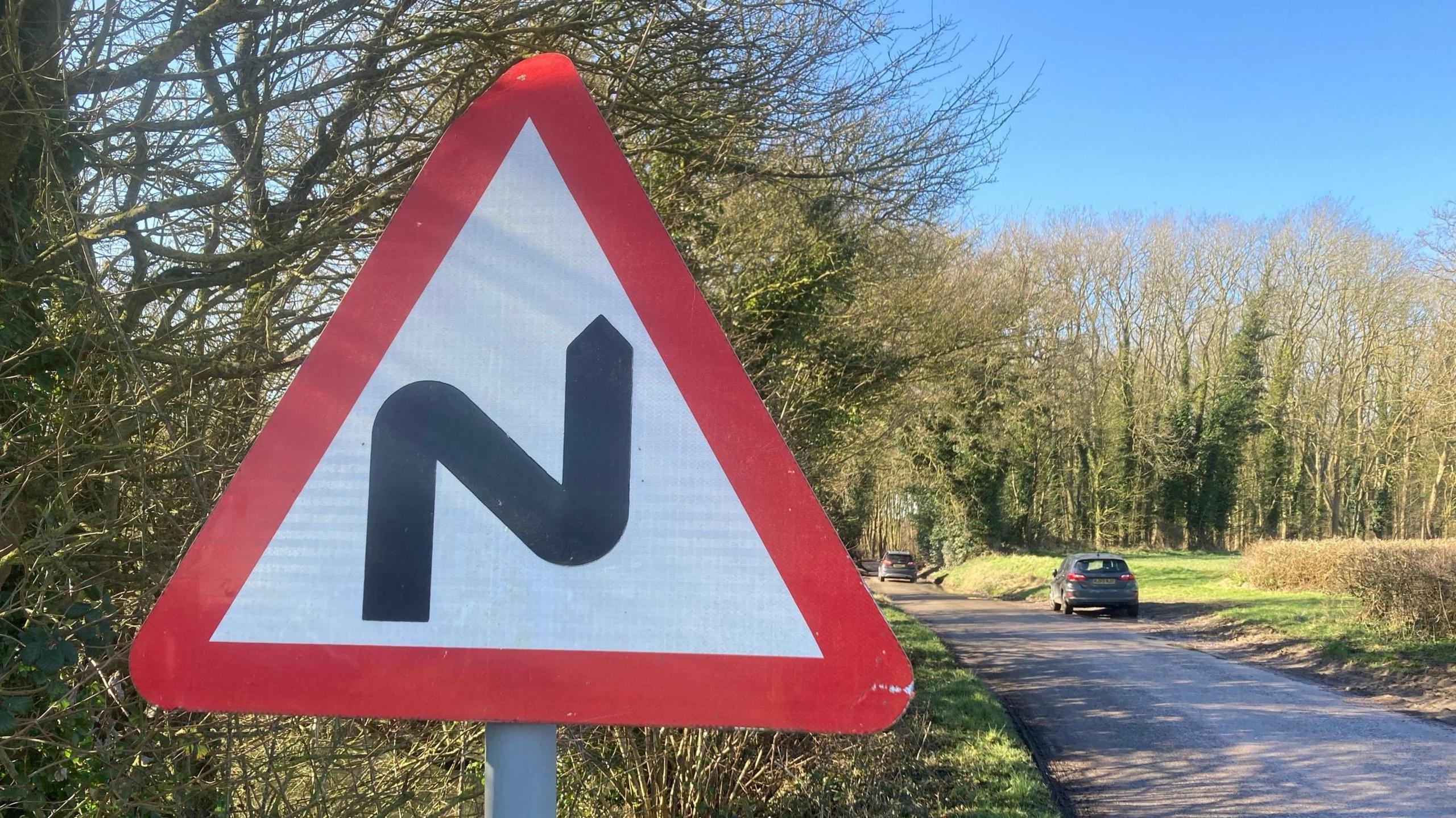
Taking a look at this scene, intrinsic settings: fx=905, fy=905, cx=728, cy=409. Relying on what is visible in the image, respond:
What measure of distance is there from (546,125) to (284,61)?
2739 millimetres

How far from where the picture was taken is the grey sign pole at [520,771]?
1174 mm

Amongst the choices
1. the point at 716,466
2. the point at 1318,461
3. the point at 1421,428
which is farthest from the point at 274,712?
the point at 1318,461

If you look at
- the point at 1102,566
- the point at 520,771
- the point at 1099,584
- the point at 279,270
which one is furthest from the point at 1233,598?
the point at 520,771

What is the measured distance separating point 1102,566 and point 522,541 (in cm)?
2141

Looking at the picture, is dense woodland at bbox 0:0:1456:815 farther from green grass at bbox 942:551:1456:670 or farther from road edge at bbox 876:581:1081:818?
green grass at bbox 942:551:1456:670

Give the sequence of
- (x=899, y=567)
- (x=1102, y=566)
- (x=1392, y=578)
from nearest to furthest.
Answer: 1. (x=1392, y=578)
2. (x=1102, y=566)
3. (x=899, y=567)

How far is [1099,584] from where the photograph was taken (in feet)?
66.0

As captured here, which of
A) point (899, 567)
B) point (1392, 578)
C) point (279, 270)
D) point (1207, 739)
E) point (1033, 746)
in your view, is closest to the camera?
point (279, 270)

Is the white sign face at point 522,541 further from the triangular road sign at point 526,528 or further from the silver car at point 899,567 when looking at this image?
the silver car at point 899,567

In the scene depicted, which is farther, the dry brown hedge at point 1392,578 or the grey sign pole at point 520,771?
the dry brown hedge at point 1392,578

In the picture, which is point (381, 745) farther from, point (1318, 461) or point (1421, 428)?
point (1318, 461)

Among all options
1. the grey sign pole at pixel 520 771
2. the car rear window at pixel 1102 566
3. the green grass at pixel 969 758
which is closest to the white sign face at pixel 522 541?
the grey sign pole at pixel 520 771

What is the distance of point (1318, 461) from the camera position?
38250mm

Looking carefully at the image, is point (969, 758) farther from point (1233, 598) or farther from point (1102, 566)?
point (1233, 598)
